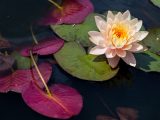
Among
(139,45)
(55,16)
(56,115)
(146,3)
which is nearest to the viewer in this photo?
(56,115)

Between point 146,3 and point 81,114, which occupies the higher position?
point 146,3

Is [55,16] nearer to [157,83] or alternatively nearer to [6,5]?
[6,5]

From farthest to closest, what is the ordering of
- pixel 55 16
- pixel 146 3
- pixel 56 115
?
1. pixel 146 3
2. pixel 55 16
3. pixel 56 115

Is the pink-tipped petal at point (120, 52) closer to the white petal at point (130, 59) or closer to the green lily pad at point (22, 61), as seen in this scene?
the white petal at point (130, 59)

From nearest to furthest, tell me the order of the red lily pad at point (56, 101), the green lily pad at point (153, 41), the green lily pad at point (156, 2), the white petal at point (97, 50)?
1. the red lily pad at point (56, 101)
2. the white petal at point (97, 50)
3. the green lily pad at point (153, 41)
4. the green lily pad at point (156, 2)

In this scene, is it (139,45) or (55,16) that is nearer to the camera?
(139,45)

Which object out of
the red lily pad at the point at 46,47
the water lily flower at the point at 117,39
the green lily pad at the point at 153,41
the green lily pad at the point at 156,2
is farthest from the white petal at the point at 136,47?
the green lily pad at the point at 156,2

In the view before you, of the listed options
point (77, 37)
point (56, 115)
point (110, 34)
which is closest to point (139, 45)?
point (110, 34)

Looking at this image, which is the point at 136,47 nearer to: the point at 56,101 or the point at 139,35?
the point at 139,35
